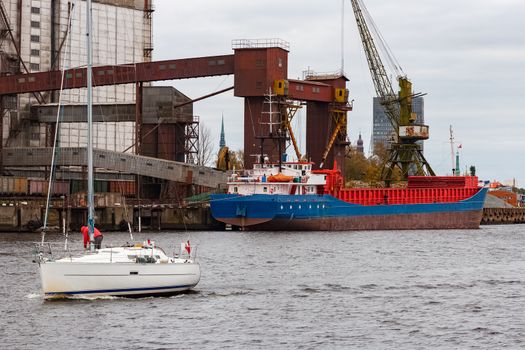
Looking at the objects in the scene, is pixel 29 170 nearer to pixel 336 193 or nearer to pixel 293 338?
pixel 336 193

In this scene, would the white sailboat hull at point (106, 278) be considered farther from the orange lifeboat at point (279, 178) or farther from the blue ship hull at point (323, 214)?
the orange lifeboat at point (279, 178)

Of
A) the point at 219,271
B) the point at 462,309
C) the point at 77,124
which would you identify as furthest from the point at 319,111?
the point at 462,309

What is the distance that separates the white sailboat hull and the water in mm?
481

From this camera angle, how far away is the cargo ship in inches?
3745

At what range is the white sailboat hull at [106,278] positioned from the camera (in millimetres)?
40375

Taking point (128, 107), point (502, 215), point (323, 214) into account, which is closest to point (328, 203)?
point (323, 214)

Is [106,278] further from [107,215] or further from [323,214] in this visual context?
[323,214]

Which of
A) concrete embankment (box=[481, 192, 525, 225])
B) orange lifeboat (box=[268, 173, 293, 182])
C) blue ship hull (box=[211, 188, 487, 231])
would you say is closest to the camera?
blue ship hull (box=[211, 188, 487, 231])

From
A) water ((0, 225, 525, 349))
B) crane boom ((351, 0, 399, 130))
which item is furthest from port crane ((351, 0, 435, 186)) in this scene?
water ((0, 225, 525, 349))

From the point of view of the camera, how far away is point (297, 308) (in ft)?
139

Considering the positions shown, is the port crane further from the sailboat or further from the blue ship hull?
the sailboat

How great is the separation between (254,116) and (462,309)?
63.3 meters

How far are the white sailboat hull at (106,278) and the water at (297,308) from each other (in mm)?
481

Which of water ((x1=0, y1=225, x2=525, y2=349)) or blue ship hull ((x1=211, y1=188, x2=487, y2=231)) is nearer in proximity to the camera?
water ((x1=0, y1=225, x2=525, y2=349))
